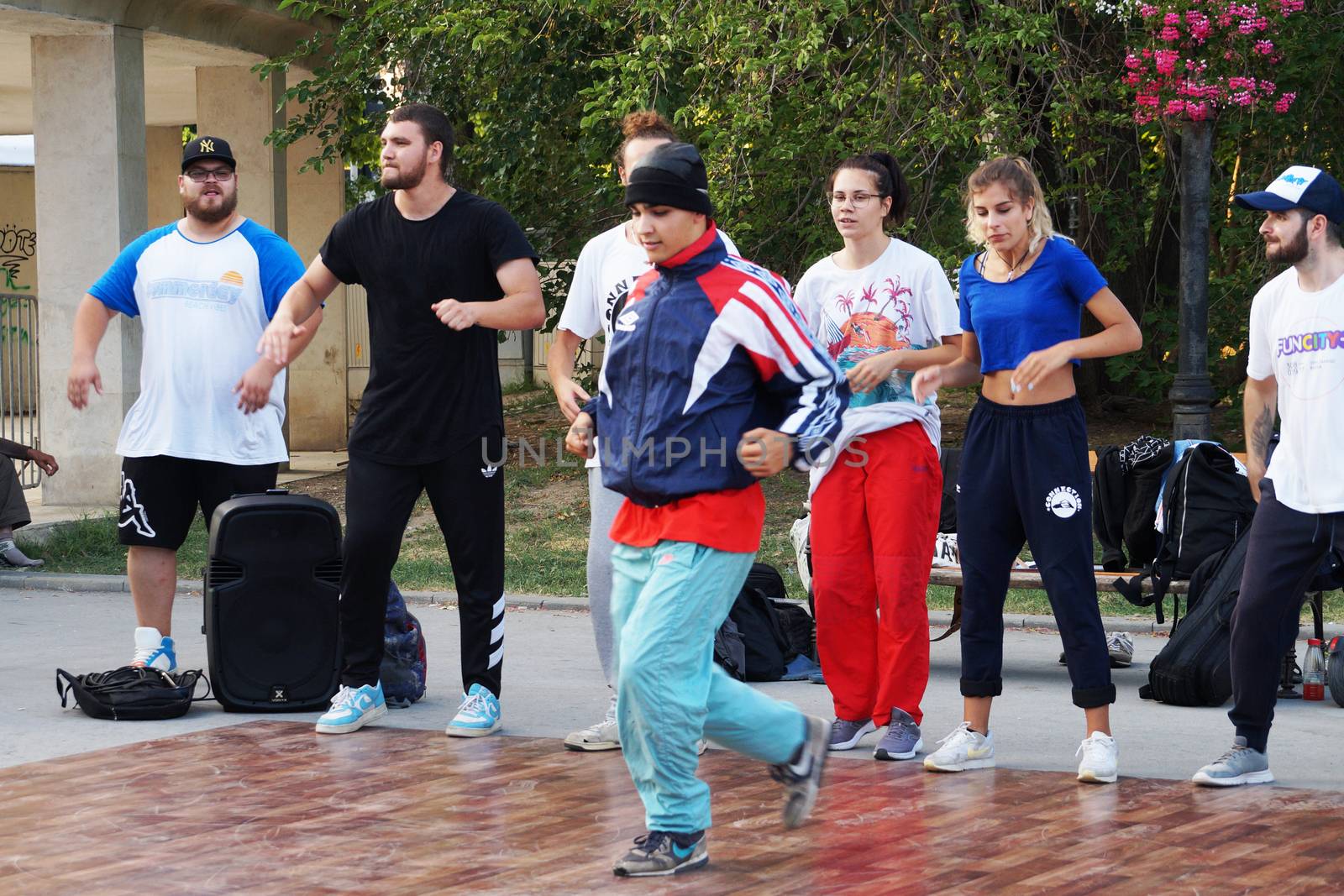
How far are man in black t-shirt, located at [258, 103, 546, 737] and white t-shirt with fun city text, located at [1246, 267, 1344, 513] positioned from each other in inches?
101

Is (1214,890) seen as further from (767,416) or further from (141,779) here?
(141,779)

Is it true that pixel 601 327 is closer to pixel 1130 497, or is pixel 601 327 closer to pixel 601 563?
pixel 601 563

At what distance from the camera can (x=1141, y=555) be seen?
8039 mm

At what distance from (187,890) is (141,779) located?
54.0 inches

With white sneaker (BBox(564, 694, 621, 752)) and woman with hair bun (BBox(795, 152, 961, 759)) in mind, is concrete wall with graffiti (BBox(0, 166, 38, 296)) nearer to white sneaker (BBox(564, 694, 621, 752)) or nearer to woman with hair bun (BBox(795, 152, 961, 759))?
white sneaker (BBox(564, 694, 621, 752))

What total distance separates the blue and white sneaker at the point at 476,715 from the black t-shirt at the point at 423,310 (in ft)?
2.99

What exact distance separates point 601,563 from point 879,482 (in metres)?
1.03

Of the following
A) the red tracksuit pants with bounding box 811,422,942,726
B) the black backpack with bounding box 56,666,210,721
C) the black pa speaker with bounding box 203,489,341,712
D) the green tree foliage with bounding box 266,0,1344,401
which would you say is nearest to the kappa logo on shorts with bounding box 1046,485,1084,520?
the red tracksuit pants with bounding box 811,422,942,726

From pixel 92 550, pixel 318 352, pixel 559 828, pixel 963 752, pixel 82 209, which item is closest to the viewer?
pixel 559 828

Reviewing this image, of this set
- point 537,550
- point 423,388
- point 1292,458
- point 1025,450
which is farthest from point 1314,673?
point 537,550

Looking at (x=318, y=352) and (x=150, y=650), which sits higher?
(x=318, y=352)

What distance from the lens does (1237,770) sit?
5.55 m

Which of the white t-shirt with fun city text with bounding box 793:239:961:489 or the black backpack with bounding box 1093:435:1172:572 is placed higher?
the white t-shirt with fun city text with bounding box 793:239:961:489

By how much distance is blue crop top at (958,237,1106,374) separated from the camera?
576 centimetres
